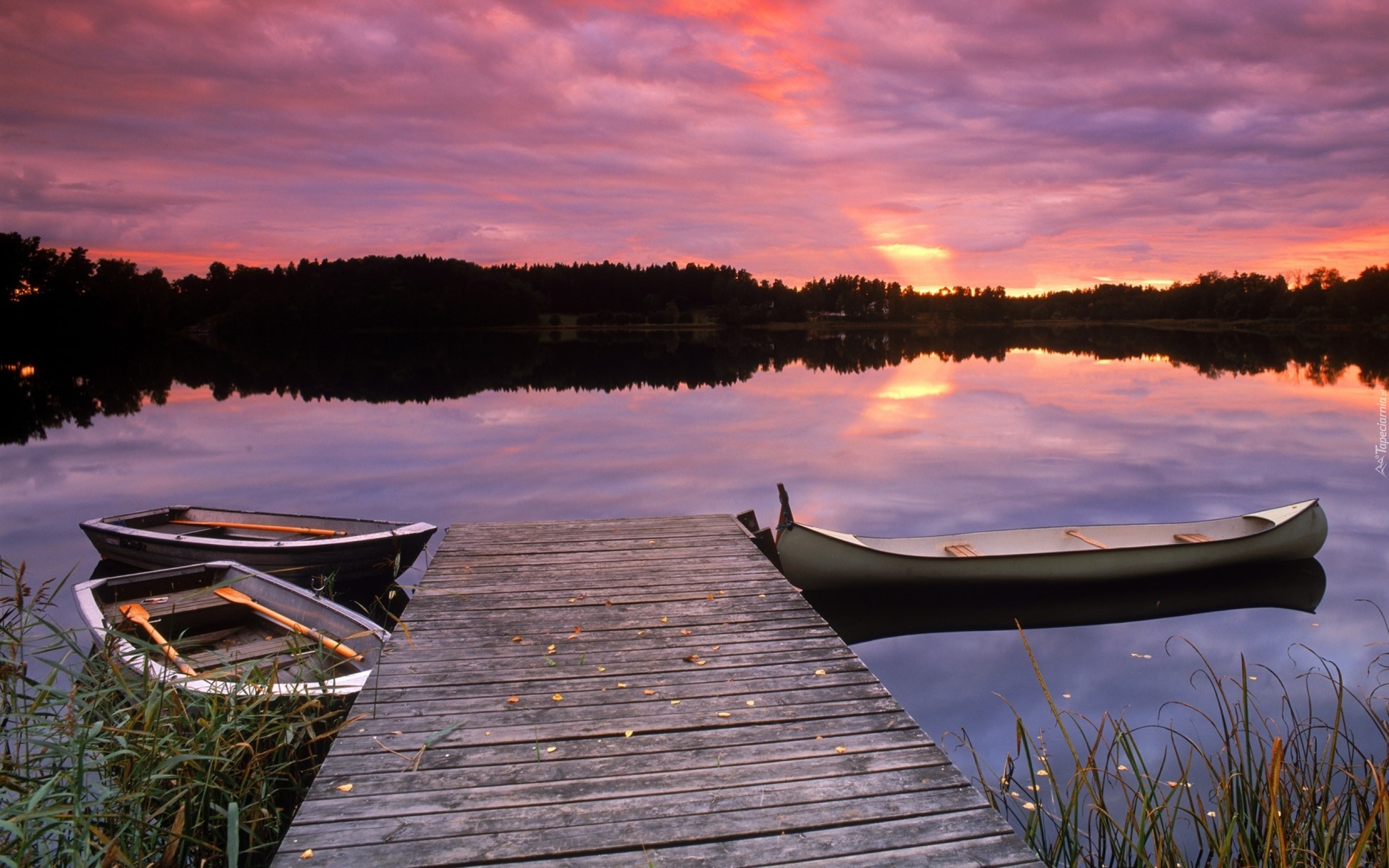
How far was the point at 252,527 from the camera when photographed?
10008 mm

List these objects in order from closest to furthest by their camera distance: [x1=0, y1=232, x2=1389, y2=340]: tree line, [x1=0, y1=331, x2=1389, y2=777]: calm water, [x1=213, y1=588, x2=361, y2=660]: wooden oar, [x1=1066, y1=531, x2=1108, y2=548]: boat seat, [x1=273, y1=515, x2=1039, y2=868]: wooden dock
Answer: [x1=273, y1=515, x2=1039, y2=868]: wooden dock, [x1=213, y1=588, x2=361, y2=660]: wooden oar, [x1=0, y1=331, x2=1389, y2=777]: calm water, [x1=1066, y1=531, x2=1108, y2=548]: boat seat, [x1=0, y1=232, x2=1389, y2=340]: tree line

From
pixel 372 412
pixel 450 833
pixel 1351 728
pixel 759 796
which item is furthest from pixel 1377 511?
pixel 372 412

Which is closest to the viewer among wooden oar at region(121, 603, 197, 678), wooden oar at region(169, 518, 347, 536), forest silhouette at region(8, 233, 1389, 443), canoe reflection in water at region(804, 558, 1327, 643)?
wooden oar at region(121, 603, 197, 678)

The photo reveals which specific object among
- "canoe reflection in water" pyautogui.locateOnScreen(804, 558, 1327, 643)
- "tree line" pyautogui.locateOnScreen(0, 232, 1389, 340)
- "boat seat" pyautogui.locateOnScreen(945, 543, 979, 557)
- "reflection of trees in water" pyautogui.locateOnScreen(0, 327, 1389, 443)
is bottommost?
"canoe reflection in water" pyautogui.locateOnScreen(804, 558, 1327, 643)

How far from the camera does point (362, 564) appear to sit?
8.72 meters

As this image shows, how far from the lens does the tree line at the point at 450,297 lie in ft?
244

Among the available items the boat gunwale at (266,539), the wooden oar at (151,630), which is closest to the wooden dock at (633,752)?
the wooden oar at (151,630)

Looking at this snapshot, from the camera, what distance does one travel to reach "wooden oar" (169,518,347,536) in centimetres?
954

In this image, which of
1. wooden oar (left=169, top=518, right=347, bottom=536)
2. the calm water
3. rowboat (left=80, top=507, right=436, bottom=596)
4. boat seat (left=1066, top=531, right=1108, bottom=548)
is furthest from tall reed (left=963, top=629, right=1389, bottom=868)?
wooden oar (left=169, top=518, right=347, bottom=536)

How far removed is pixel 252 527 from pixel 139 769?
7.22 m

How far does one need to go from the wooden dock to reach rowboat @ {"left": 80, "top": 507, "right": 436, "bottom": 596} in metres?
3.29

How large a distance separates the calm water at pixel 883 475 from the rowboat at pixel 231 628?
412 centimetres

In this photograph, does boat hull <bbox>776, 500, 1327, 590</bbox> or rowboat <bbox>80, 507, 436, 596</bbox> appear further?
rowboat <bbox>80, 507, 436, 596</bbox>

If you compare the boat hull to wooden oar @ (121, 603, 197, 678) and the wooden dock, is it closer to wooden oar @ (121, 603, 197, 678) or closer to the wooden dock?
the wooden dock
